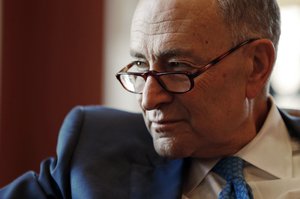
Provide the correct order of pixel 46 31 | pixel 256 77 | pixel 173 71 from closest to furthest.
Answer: pixel 173 71, pixel 256 77, pixel 46 31

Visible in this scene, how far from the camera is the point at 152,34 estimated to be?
1338mm

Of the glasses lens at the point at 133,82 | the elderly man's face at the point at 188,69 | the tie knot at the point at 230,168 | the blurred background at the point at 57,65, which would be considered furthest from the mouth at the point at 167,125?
the blurred background at the point at 57,65

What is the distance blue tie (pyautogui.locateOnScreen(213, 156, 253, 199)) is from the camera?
53.7 inches

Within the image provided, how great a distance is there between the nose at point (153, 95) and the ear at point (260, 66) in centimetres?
25

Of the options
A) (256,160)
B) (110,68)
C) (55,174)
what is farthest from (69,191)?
(110,68)

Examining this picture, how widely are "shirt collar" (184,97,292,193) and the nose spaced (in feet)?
0.94

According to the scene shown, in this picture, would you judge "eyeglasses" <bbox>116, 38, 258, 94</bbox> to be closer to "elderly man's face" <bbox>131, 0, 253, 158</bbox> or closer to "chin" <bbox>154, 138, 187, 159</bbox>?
"elderly man's face" <bbox>131, 0, 253, 158</bbox>

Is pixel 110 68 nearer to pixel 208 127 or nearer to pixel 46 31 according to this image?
pixel 46 31

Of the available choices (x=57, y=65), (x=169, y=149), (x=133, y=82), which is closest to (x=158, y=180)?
(x=169, y=149)

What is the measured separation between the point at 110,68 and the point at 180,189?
4.76 ft

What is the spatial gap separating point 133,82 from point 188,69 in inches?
7.9

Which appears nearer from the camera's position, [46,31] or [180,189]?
[180,189]

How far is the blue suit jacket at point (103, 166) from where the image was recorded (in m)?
1.41

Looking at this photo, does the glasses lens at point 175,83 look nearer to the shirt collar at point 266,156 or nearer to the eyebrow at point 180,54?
the eyebrow at point 180,54
